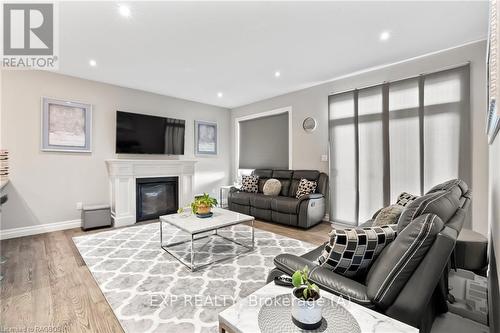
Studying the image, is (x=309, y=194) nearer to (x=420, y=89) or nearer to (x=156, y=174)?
(x=420, y=89)

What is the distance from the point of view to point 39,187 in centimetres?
372

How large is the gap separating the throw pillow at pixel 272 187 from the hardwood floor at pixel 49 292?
1.54m

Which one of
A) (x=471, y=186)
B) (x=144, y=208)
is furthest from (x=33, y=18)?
(x=471, y=186)

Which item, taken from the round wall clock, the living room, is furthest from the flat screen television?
the round wall clock

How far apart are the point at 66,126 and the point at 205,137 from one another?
2812 mm

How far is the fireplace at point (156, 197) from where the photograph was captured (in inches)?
178

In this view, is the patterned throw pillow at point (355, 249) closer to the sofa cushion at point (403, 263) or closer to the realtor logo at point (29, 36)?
the sofa cushion at point (403, 263)

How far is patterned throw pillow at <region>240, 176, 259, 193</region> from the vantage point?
511 centimetres

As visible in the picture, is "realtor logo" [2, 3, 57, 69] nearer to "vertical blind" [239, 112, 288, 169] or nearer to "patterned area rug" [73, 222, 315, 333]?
"patterned area rug" [73, 222, 315, 333]

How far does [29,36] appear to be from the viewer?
2.68 m

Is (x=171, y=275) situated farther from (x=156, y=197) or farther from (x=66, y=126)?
(x=66, y=126)

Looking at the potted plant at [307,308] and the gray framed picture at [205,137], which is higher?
the gray framed picture at [205,137]

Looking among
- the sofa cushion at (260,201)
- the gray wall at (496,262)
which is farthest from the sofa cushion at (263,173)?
the gray wall at (496,262)

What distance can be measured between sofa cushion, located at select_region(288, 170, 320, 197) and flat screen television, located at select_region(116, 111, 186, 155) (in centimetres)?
266
